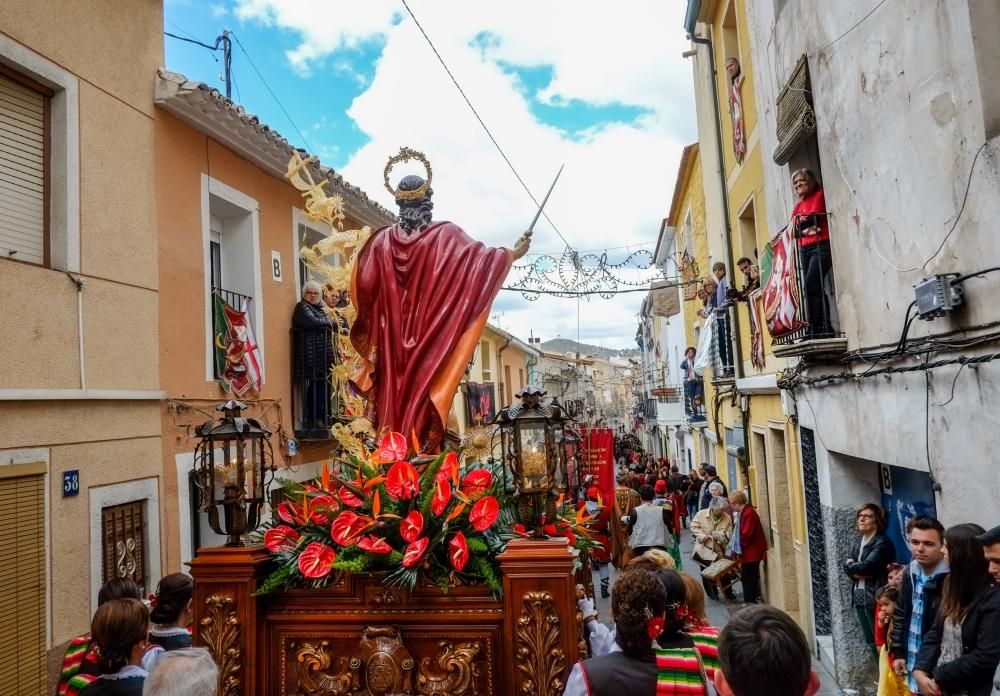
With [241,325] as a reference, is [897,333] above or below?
below

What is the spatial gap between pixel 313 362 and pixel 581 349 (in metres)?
63.0

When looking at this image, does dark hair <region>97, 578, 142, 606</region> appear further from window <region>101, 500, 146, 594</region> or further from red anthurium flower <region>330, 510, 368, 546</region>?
window <region>101, 500, 146, 594</region>

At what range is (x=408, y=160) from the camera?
5.23 m

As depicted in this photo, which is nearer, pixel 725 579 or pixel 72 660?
pixel 72 660

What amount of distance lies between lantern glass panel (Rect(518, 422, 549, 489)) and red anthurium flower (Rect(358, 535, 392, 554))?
0.74 meters

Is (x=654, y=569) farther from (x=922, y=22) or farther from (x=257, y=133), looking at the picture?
(x=257, y=133)

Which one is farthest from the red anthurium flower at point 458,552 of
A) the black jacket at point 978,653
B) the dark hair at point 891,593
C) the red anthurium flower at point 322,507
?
the dark hair at point 891,593

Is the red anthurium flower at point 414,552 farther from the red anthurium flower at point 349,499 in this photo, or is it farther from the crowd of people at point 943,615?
the crowd of people at point 943,615

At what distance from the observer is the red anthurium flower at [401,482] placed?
3.86 meters

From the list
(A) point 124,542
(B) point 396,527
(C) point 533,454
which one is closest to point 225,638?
(B) point 396,527

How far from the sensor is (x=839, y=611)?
6.81 metres

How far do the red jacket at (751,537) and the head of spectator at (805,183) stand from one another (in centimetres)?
428

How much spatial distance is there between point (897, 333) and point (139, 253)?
6.68m

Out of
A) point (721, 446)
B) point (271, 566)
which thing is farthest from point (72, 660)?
point (721, 446)
